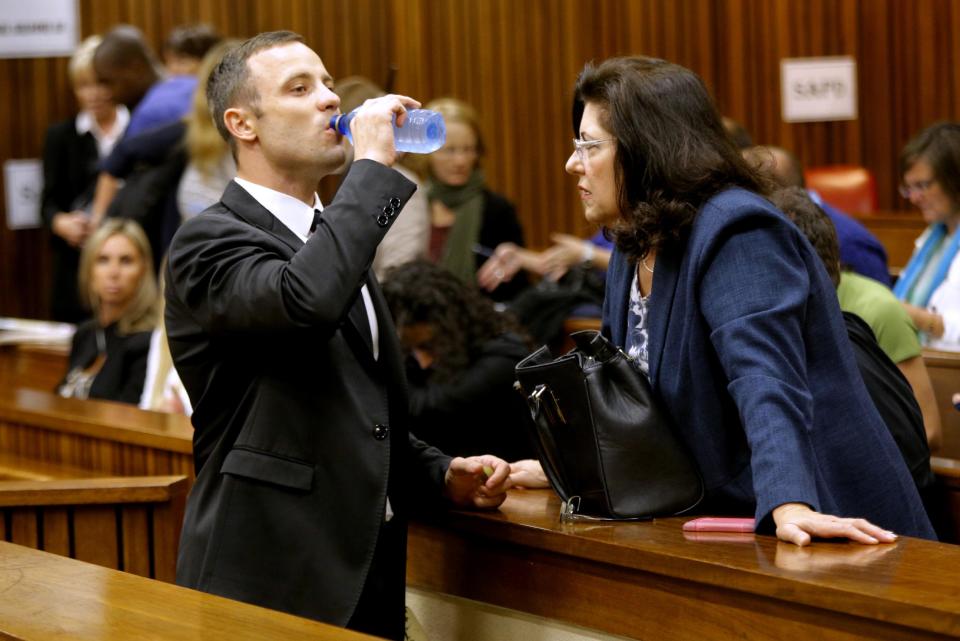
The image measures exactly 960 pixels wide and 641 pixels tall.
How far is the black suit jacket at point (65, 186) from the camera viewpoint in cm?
608

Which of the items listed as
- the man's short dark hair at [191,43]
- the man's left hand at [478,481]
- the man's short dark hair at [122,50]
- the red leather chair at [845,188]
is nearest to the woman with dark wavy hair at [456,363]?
the man's left hand at [478,481]

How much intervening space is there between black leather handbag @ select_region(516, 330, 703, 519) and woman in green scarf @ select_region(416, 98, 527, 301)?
3012mm

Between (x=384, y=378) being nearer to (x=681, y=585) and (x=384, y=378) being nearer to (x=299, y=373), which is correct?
(x=299, y=373)

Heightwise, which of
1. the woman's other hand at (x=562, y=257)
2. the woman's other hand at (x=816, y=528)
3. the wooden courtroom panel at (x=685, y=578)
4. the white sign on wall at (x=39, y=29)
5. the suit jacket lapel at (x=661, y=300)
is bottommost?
the wooden courtroom panel at (x=685, y=578)

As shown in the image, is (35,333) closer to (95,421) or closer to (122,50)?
(122,50)

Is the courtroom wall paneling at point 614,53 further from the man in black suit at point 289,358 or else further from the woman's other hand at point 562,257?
the man in black suit at point 289,358

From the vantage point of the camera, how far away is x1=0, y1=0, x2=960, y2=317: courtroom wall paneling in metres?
6.94

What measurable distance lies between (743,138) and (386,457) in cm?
274

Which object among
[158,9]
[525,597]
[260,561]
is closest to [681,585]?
[525,597]

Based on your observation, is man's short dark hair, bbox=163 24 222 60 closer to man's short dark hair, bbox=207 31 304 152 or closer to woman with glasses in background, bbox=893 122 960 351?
woman with glasses in background, bbox=893 122 960 351

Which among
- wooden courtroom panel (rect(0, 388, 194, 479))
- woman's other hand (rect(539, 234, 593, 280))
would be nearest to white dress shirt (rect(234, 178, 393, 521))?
wooden courtroom panel (rect(0, 388, 194, 479))

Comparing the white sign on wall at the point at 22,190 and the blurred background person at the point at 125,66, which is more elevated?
the blurred background person at the point at 125,66

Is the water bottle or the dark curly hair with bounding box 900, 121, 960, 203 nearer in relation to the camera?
the water bottle

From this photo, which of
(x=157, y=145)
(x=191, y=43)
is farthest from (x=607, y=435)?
(x=191, y=43)
